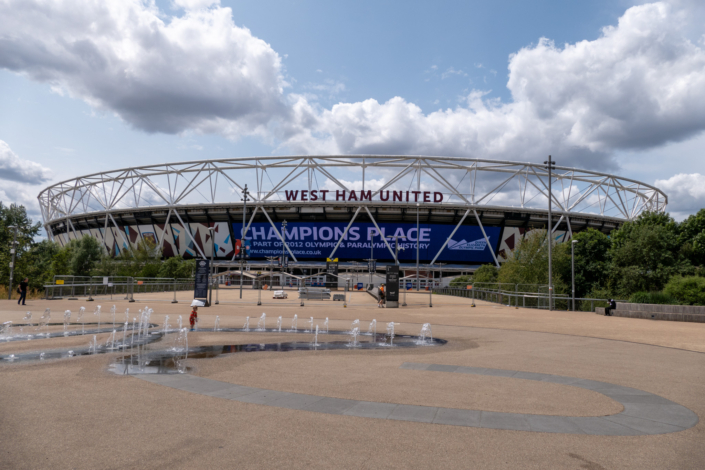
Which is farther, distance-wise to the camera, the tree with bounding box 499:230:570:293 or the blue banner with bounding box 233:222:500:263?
the blue banner with bounding box 233:222:500:263

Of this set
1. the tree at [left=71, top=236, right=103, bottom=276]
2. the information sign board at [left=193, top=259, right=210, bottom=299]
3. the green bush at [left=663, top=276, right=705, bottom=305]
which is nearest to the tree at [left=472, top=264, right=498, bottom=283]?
the green bush at [left=663, top=276, right=705, bottom=305]

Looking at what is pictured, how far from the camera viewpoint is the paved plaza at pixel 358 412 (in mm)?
4605

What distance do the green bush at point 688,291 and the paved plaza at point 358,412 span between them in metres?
20.0

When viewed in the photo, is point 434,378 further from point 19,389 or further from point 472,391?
point 19,389

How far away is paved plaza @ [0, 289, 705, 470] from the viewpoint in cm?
461

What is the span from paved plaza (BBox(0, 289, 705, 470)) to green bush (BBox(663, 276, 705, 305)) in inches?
789

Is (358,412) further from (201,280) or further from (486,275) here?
(486,275)

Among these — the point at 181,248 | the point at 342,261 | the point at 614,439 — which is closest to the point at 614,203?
the point at 342,261

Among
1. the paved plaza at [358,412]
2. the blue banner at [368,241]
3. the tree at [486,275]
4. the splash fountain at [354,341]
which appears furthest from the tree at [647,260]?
the blue banner at [368,241]

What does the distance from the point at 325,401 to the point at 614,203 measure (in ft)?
273

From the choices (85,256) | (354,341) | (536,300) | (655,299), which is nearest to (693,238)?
(655,299)

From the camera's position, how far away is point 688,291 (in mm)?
27453

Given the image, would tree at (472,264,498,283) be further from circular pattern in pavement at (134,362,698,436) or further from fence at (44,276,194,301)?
circular pattern in pavement at (134,362,698,436)

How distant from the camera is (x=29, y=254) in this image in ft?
122
